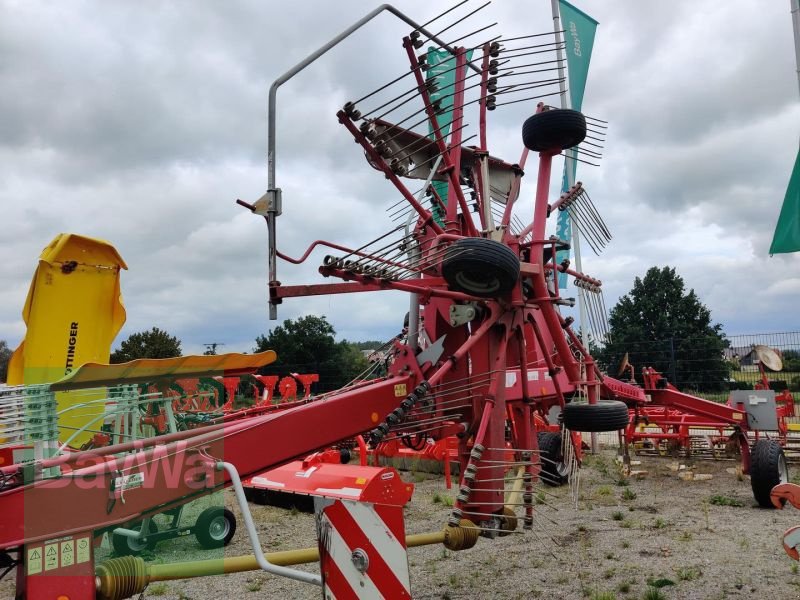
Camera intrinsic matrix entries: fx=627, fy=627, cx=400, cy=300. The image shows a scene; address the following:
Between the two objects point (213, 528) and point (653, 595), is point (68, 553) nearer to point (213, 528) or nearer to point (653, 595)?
point (653, 595)

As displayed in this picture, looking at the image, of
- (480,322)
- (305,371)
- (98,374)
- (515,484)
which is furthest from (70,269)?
(305,371)

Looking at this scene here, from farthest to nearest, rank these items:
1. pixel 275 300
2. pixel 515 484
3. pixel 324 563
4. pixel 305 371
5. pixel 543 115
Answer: pixel 305 371 → pixel 543 115 → pixel 515 484 → pixel 275 300 → pixel 324 563

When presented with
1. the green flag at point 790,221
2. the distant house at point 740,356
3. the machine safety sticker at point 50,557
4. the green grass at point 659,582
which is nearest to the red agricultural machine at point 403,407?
the machine safety sticker at point 50,557

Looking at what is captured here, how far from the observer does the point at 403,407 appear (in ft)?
13.5

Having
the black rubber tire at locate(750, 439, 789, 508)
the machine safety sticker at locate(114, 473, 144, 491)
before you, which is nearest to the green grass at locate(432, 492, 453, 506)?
the black rubber tire at locate(750, 439, 789, 508)

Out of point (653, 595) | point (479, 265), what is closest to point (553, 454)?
point (653, 595)

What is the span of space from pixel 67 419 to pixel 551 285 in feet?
12.1

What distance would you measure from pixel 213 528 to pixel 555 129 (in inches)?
199

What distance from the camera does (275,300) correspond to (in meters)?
4.20

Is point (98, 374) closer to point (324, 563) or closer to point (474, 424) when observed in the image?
point (324, 563)

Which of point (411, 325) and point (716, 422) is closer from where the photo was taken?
point (411, 325)

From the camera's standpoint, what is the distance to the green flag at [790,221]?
954cm

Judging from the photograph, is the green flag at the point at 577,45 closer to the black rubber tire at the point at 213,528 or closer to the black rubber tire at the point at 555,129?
the black rubber tire at the point at 555,129

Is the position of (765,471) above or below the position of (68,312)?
below
